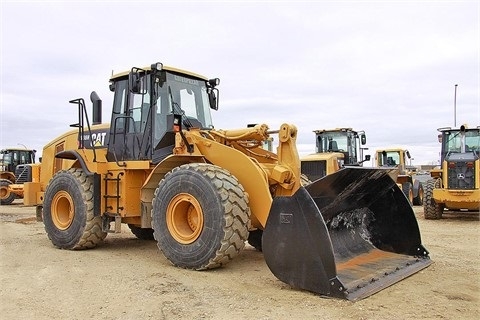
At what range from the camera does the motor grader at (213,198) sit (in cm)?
486

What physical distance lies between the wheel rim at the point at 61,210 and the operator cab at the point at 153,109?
A: 39.3 inches

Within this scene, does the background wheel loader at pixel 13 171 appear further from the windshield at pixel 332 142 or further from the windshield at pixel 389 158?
the windshield at pixel 389 158

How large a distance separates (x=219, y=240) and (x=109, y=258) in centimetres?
221

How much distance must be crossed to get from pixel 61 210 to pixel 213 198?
3596 millimetres

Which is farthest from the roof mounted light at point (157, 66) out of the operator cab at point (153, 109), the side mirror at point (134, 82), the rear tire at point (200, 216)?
the rear tire at point (200, 216)

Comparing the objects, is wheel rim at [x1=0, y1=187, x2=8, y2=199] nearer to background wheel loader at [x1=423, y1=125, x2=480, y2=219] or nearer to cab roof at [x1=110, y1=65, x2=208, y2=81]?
cab roof at [x1=110, y1=65, x2=208, y2=81]

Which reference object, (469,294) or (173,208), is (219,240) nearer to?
(173,208)

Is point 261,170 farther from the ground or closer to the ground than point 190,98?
closer to the ground

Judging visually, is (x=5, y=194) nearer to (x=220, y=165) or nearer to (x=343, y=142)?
(x=343, y=142)

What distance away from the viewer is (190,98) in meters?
7.63

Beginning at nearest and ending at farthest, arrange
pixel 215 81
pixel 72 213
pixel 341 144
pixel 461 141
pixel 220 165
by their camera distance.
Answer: pixel 220 165 → pixel 72 213 → pixel 215 81 → pixel 461 141 → pixel 341 144

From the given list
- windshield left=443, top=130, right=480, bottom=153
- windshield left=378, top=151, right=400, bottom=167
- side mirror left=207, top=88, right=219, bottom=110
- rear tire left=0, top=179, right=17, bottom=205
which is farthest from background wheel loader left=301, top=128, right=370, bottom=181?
rear tire left=0, top=179, right=17, bottom=205

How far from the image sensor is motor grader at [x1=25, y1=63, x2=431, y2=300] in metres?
4.86

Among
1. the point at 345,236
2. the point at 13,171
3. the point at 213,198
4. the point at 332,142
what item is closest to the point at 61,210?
the point at 213,198
